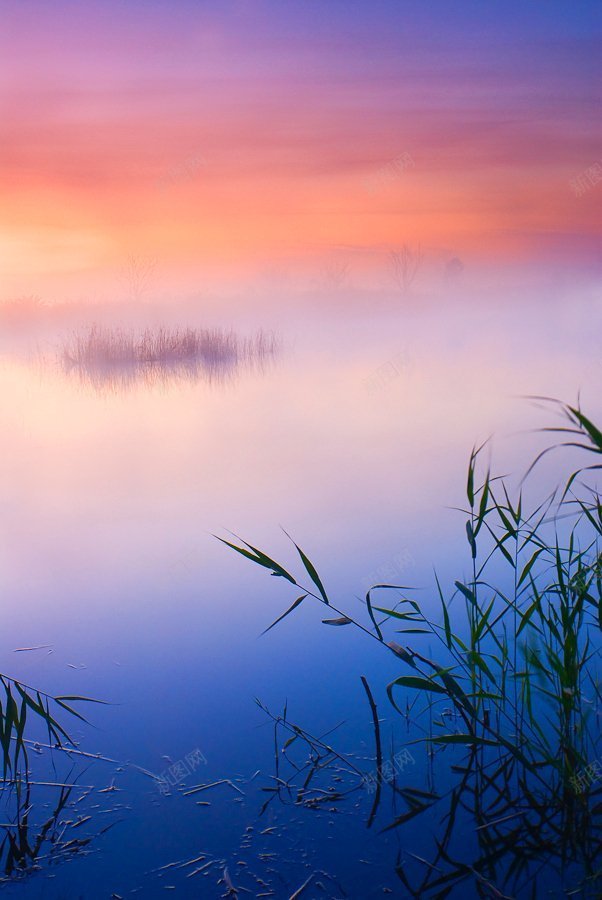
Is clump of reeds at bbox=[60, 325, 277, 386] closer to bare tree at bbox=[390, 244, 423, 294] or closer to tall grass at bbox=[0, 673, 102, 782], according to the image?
bare tree at bbox=[390, 244, 423, 294]

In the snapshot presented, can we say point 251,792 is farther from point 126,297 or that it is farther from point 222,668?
point 126,297

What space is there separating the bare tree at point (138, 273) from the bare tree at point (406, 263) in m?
4.06

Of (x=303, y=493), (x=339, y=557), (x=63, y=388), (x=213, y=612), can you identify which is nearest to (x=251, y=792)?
(x=213, y=612)

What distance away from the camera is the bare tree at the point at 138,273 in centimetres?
1313

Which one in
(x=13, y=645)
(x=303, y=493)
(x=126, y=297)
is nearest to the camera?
(x=13, y=645)

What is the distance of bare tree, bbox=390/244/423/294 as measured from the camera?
46.8 ft

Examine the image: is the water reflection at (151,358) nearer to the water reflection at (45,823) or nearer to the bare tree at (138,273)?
the bare tree at (138,273)

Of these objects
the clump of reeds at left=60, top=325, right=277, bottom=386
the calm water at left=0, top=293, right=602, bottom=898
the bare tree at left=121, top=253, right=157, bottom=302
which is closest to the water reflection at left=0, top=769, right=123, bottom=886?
the calm water at left=0, top=293, right=602, bottom=898

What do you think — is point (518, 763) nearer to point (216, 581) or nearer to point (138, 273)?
point (216, 581)

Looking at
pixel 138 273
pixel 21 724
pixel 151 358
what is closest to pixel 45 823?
pixel 21 724

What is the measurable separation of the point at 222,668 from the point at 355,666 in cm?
35

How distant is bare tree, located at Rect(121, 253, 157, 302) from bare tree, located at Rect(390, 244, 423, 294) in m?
4.06

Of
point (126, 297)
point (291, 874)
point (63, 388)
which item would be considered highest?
point (126, 297)

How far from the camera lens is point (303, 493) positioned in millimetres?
4445
